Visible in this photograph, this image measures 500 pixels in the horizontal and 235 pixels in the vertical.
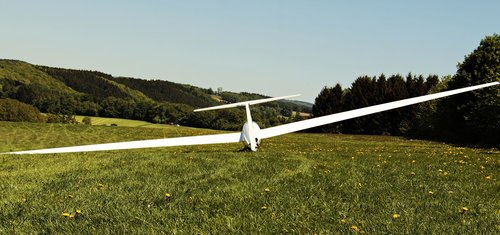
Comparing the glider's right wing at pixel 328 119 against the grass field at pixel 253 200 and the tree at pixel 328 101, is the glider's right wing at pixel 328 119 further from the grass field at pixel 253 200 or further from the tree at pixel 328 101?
the tree at pixel 328 101

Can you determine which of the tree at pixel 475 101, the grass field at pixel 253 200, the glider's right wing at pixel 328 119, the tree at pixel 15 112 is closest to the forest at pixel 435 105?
the tree at pixel 475 101

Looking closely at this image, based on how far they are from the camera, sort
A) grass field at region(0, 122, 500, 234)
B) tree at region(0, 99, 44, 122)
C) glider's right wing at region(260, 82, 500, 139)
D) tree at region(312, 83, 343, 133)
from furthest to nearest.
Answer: tree at region(312, 83, 343, 133), tree at region(0, 99, 44, 122), glider's right wing at region(260, 82, 500, 139), grass field at region(0, 122, 500, 234)

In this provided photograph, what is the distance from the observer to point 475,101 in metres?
49.6

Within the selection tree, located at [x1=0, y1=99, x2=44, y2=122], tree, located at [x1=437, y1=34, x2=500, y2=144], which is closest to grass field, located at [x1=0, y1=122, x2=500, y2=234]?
tree, located at [x1=437, y1=34, x2=500, y2=144]

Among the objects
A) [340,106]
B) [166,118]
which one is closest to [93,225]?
[340,106]

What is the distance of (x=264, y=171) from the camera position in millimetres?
11781

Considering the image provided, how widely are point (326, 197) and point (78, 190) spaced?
19.3 ft

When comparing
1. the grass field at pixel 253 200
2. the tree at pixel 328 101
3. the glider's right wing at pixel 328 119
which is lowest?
the grass field at pixel 253 200

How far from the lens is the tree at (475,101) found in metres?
44.0

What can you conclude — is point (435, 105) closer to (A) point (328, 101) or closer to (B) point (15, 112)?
(A) point (328, 101)

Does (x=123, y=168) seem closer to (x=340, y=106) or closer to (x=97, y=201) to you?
(x=97, y=201)

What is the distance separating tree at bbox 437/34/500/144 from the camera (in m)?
44.0

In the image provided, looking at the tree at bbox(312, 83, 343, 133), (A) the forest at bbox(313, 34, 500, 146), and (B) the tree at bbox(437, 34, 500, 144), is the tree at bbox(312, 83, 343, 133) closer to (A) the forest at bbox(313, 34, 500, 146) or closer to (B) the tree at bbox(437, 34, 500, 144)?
(A) the forest at bbox(313, 34, 500, 146)

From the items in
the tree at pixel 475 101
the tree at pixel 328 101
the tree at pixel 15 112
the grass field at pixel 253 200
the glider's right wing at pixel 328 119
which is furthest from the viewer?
the tree at pixel 328 101
